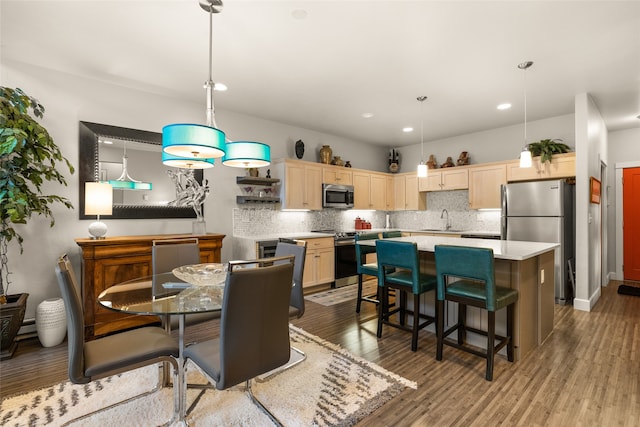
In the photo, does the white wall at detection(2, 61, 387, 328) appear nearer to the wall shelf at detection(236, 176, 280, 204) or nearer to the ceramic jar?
the wall shelf at detection(236, 176, 280, 204)

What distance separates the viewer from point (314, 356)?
8.94 ft

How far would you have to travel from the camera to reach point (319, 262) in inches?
194

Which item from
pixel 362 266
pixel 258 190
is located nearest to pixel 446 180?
pixel 362 266

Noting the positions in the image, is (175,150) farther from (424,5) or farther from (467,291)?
(467,291)

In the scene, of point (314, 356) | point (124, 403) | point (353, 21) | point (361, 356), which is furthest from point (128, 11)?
point (361, 356)

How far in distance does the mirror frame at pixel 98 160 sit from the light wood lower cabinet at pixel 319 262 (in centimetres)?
195

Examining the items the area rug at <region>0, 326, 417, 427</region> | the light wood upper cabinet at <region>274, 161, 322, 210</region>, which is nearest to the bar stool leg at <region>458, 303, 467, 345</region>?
the area rug at <region>0, 326, 417, 427</region>

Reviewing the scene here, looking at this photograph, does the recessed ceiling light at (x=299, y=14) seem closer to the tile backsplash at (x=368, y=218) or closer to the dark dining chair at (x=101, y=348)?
the dark dining chair at (x=101, y=348)

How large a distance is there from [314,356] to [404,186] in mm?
4634

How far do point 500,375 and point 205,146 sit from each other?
2691 millimetres

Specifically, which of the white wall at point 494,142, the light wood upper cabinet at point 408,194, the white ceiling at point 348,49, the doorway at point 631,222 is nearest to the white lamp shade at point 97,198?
the white ceiling at point 348,49

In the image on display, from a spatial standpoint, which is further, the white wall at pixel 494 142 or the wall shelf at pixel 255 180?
the white wall at pixel 494 142

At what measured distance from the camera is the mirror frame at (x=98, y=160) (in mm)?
3486

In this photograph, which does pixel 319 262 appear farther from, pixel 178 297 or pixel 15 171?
pixel 15 171
